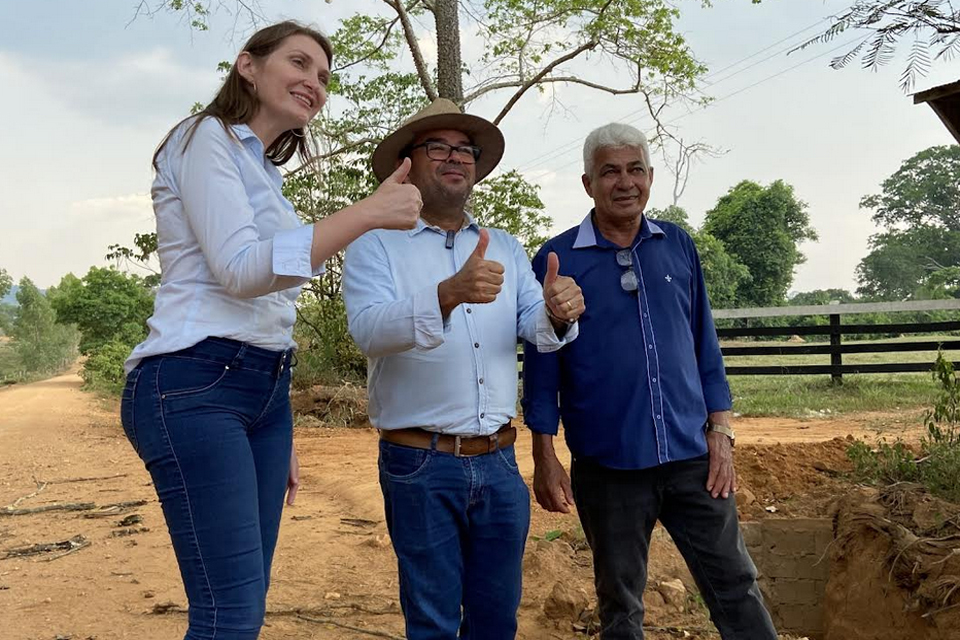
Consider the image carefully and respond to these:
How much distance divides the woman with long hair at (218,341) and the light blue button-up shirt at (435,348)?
416 millimetres

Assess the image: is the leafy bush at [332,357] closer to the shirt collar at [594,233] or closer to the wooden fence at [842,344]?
the wooden fence at [842,344]

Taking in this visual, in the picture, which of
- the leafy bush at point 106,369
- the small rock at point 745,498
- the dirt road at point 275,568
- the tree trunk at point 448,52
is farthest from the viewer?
the leafy bush at point 106,369

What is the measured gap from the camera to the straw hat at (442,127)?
2.71m

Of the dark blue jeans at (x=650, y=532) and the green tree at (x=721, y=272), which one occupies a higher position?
the green tree at (x=721, y=272)

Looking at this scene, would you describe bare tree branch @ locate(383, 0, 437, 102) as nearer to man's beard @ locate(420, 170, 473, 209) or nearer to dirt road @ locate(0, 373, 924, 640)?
dirt road @ locate(0, 373, 924, 640)

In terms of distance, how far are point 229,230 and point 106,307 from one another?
21322 mm

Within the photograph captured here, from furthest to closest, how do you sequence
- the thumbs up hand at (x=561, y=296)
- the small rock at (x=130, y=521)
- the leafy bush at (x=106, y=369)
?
the leafy bush at (x=106, y=369) < the small rock at (x=130, y=521) < the thumbs up hand at (x=561, y=296)

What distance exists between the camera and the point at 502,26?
41.9 feet

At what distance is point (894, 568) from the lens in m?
4.66

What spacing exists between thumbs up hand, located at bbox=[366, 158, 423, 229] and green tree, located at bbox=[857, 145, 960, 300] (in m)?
37.5

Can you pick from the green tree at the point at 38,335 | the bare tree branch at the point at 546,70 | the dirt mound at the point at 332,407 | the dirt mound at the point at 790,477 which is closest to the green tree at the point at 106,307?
the green tree at the point at 38,335

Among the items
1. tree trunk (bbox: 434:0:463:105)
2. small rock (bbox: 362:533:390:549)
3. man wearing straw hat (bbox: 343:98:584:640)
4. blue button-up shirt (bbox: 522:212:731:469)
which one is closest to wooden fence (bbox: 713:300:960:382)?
tree trunk (bbox: 434:0:463:105)

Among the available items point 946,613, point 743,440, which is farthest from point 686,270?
point 743,440

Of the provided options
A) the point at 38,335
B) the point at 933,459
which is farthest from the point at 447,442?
the point at 38,335
